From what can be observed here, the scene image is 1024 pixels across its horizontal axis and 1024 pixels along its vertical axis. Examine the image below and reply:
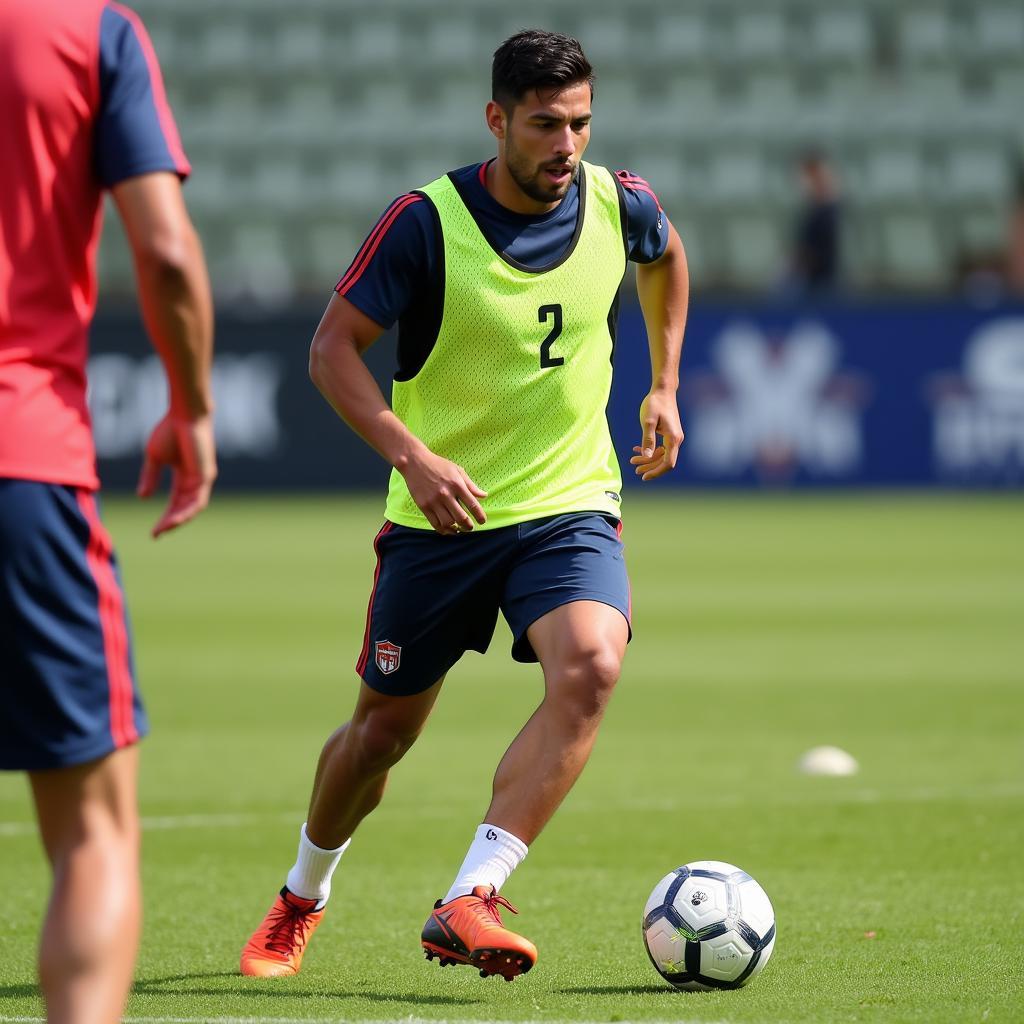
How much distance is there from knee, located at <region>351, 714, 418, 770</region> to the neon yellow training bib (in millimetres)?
535

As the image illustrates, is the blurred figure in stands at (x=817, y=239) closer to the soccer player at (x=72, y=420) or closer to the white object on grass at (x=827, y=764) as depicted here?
the white object on grass at (x=827, y=764)

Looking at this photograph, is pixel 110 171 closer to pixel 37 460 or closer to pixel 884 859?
pixel 37 460

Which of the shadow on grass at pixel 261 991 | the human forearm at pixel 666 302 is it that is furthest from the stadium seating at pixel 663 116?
the shadow on grass at pixel 261 991

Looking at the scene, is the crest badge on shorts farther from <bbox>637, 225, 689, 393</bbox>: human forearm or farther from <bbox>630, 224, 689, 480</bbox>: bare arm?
<bbox>637, 225, 689, 393</bbox>: human forearm

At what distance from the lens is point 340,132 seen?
29844 mm

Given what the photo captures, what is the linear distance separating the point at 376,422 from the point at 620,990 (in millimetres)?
1538

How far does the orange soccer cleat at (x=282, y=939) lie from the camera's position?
5.18 m

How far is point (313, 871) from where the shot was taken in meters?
5.39

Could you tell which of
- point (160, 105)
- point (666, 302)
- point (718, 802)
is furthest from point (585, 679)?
point (718, 802)

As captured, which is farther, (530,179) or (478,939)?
(530,179)

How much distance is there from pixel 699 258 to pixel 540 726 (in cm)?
2322

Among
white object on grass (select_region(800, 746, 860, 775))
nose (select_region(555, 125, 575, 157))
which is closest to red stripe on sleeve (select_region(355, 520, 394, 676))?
nose (select_region(555, 125, 575, 157))

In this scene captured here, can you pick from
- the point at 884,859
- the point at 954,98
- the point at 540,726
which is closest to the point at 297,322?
the point at 954,98

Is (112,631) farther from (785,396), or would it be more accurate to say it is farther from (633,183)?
(785,396)
